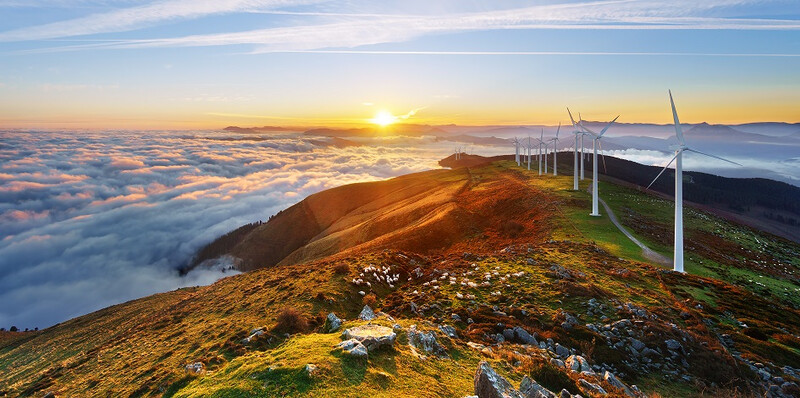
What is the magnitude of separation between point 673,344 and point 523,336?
8.83 metres

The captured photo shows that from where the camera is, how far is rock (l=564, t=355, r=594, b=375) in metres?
17.7

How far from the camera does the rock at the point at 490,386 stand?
461 inches

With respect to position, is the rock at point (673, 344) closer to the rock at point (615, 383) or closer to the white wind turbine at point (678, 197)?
the rock at point (615, 383)

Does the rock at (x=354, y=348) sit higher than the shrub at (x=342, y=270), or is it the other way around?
the rock at (x=354, y=348)

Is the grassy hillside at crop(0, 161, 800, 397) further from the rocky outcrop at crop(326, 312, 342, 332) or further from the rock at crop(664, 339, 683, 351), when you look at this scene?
the rocky outcrop at crop(326, 312, 342, 332)

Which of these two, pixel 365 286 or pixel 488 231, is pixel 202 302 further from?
pixel 488 231

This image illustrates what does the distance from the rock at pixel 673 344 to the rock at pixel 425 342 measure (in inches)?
555

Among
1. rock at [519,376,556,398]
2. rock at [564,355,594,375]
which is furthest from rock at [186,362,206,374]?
rock at [564,355,594,375]

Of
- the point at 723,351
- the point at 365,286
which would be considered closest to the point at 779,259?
the point at 723,351

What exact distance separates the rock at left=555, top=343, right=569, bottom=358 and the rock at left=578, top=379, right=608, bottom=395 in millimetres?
3771

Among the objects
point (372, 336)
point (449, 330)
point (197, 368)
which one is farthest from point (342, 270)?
point (372, 336)

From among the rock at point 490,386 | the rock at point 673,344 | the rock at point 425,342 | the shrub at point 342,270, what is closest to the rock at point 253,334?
the rock at point 425,342

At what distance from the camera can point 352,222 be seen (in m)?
136

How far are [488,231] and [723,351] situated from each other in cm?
4054
